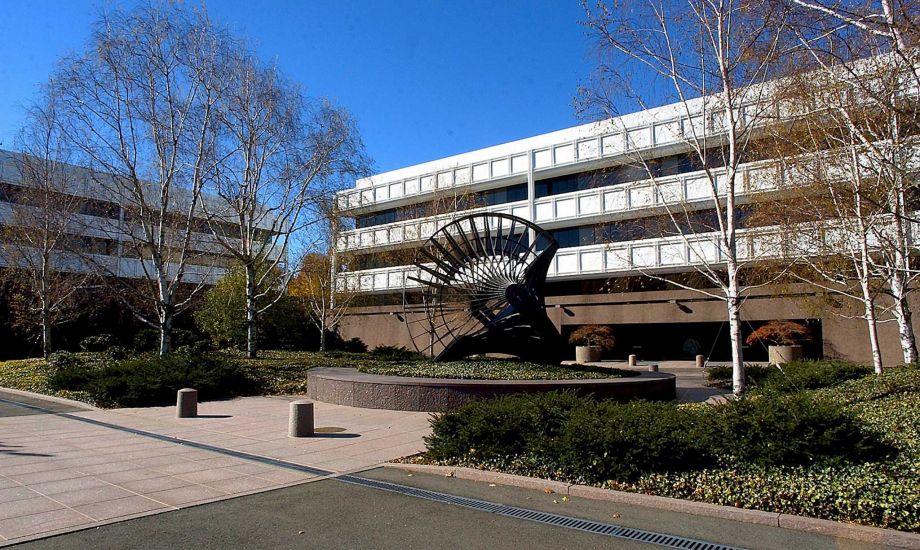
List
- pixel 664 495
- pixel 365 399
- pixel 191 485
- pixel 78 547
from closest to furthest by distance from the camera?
pixel 78 547, pixel 664 495, pixel 191 485, pixel 365 399

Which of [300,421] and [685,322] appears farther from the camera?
[685,322]

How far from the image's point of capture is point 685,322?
36344mm

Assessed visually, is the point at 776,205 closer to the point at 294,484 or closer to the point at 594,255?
the point at 294,484

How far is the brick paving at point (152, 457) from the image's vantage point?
707cm

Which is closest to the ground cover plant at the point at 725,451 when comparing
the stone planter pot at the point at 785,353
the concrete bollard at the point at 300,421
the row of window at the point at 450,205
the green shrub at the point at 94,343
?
the concrete bollard at the point at 300,421

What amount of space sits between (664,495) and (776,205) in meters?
14.1

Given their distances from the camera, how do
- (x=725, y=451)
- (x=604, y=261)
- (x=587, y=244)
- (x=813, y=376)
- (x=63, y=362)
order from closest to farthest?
1. (x=725, y=451)
2. (x=813, y=376)
3. (x=63, y=362)
4. (x=604, y=261)
5. (x=587, y=244)

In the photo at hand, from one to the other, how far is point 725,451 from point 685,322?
99.7 feet

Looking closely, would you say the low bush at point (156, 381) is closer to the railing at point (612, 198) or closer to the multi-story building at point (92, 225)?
the multi-story building at point (92, 225)

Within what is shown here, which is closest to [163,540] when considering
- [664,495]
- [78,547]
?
[78,547]

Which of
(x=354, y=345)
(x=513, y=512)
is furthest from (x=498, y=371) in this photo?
(x=354, y=345)

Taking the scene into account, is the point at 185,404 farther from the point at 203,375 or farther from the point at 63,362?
the point at 63,362

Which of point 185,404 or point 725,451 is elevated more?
point 725,451

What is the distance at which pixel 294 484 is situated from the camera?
26.9 feet
